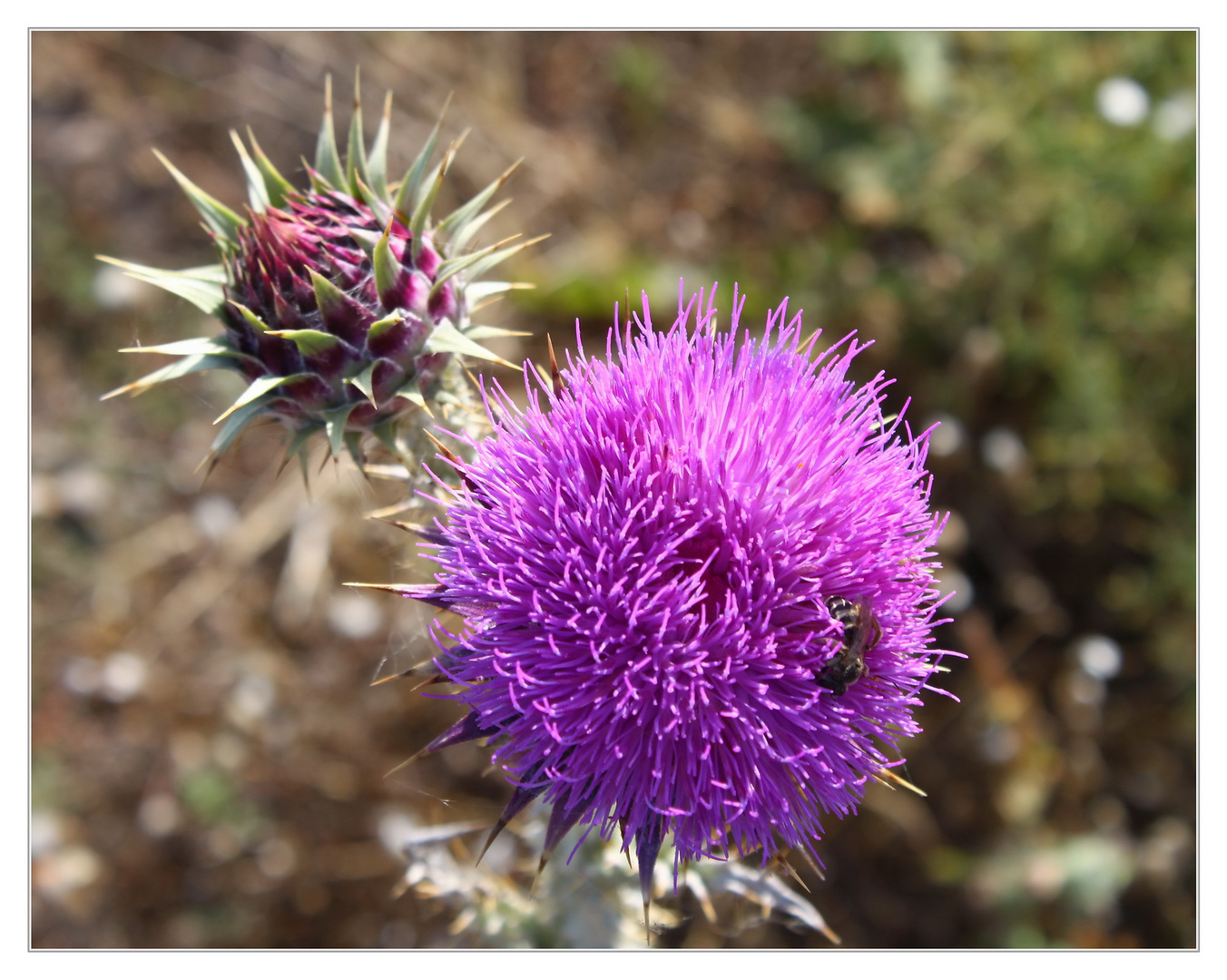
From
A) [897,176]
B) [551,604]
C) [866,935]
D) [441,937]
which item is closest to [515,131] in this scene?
[897,176]

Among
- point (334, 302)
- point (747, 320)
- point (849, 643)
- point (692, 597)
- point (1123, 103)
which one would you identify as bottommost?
point (849, 643)

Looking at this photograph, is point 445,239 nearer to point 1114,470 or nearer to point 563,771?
point 563,771

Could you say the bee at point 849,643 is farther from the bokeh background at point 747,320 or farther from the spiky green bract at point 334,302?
the bokeh background at point 747,320

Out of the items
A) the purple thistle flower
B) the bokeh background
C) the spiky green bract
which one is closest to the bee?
the purple thistle flower

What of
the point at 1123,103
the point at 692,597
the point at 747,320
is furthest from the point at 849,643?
the point at 1123,103

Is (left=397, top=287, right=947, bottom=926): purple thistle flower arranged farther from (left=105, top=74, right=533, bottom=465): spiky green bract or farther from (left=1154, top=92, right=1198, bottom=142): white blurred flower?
(left=1154, top=92, right=1198, bottom=142): white blurred flower

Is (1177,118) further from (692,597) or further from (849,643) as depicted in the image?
(692,597)
